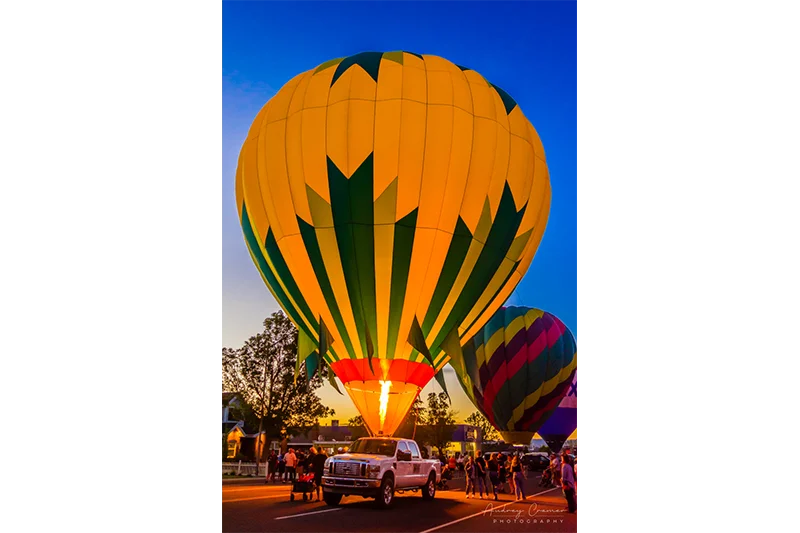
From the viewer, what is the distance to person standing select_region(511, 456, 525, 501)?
718cm

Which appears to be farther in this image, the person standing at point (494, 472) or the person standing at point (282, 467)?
the person standing at point (282, 467)

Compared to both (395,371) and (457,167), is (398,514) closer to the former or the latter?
(395,371)

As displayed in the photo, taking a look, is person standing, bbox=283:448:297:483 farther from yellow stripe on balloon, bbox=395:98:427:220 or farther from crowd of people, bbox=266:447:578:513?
yellow stripe on balloon, bbox=395:98:427:220

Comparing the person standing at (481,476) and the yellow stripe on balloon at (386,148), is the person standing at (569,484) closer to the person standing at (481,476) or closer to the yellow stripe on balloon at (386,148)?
the person standing at (481,476)

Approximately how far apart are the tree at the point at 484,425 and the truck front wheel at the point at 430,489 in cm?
91

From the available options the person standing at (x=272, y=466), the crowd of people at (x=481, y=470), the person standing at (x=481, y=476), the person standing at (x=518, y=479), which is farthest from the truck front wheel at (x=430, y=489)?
the person standing at (x=272, y=466)

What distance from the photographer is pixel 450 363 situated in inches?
350

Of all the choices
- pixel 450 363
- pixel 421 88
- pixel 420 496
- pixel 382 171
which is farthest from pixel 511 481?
pixel 421 88

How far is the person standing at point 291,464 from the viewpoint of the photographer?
773 centimetres

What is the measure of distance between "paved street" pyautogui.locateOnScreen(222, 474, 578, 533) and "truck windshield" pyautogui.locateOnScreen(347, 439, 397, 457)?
0.74 meters

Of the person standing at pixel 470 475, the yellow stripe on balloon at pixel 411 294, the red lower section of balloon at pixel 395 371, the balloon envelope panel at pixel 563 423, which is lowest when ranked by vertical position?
the person standing at pixel 470 475

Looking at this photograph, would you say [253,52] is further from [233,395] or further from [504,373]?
[504,373]

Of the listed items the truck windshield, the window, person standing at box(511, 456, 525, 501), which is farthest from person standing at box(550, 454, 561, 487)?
the truck windshield

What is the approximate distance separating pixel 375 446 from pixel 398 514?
3.62 feet
